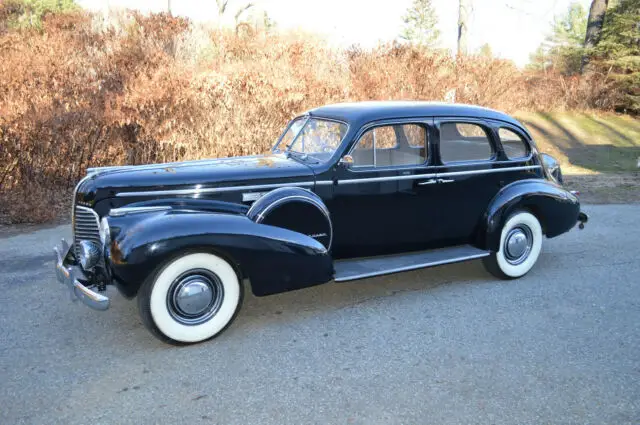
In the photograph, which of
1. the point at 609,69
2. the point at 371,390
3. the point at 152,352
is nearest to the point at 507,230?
the point at 371,390

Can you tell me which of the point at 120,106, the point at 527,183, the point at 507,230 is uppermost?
the point at 120,106

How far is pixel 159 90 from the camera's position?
955 cm

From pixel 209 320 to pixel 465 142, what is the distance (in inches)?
126

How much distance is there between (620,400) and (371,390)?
1504 mm

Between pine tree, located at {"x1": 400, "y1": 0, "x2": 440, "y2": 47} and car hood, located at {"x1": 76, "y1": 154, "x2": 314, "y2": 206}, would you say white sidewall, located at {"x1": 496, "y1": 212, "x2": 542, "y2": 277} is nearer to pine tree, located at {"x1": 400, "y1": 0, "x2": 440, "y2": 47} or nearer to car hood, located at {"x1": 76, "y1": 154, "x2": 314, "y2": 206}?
car hood, located at {"x1": 76, "y1": 154, "x2": 314, "y2": 206}

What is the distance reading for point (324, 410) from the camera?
3105 mm

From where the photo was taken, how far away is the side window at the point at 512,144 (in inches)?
217

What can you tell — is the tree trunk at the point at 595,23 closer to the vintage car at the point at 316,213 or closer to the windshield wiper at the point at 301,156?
the vintage car at the point at 316,213

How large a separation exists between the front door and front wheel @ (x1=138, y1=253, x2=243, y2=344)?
116 centimetres

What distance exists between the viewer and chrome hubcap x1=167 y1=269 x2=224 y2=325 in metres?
3.87

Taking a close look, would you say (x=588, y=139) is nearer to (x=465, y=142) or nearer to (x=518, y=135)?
(x=518, y=135)

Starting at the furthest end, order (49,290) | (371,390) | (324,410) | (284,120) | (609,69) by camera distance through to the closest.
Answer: (609,69) → (284,120) → (49,290) → (371,390) → (324,410)

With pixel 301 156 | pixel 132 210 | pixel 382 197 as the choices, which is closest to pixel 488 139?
pixel 382 197

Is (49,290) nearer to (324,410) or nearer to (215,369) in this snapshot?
(215,369)
